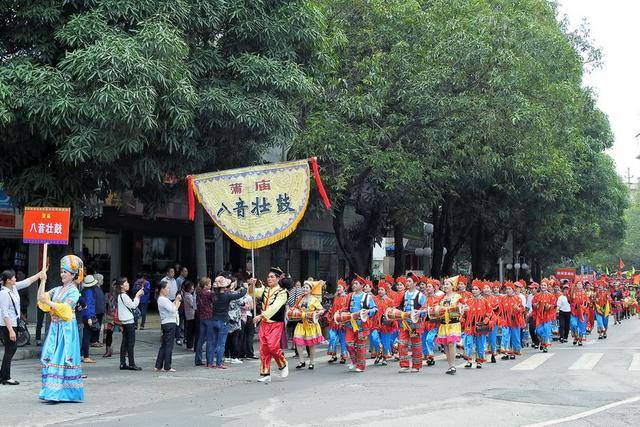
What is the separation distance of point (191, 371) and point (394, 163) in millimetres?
8235

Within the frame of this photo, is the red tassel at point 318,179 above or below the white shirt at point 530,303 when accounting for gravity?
above

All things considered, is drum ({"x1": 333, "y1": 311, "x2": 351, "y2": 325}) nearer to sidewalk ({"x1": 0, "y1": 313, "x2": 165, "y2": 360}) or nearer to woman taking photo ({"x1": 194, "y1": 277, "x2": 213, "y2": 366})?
woman taking photo ({"x1": 194, "y1": 277, "x2": 213, "y2": 366})

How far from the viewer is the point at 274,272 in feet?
46.5

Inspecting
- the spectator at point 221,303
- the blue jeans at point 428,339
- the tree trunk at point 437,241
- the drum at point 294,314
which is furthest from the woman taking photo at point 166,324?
the tree trunk at point 437,241

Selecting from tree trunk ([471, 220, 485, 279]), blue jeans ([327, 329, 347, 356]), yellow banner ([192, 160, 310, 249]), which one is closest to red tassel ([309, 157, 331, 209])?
yellow banner ([192, 160, 310, 249])

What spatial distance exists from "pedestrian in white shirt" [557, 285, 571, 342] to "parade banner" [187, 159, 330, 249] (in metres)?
10.2

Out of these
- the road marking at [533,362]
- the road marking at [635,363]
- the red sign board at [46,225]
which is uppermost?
the red sign board at [46,225]

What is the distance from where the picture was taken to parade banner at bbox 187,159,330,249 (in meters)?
15.4

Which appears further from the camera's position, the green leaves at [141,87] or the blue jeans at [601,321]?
the blue jeans at [601,321]

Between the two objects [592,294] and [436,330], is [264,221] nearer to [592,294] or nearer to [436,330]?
[436,330]

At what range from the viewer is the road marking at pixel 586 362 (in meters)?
16.5

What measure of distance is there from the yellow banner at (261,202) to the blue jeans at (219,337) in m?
1.53

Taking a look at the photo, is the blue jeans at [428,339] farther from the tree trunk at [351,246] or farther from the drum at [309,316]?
the tree trunk at [351,246]

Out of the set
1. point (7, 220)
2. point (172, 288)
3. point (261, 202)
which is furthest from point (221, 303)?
point (7, 220)
